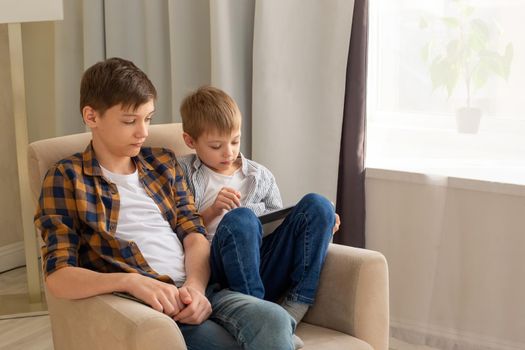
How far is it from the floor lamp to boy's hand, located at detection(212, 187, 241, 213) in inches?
49.8

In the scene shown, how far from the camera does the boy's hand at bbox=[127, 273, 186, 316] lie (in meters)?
1.76

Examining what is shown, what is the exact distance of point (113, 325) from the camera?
5.52 ft

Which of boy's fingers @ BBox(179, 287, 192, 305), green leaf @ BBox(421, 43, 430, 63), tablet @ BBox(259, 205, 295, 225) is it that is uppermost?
green leaf @ BBox(421, 43, 430, 63)

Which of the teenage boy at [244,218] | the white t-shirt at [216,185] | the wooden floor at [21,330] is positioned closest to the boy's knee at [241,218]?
the teenage boy at [244,218]

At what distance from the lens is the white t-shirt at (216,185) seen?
2229mm

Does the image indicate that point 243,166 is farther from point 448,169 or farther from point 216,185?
point 448,169

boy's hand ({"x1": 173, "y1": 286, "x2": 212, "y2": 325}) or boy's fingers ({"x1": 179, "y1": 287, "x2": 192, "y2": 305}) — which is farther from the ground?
boy's fingers ({"x1": 179, "y1": 287, "x2": 192, "y2": 305})

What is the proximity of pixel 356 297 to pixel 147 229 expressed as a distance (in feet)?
1.86

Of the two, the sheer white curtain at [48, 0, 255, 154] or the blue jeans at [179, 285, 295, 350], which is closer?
the blue jeans at [179, 285, 295, 350]

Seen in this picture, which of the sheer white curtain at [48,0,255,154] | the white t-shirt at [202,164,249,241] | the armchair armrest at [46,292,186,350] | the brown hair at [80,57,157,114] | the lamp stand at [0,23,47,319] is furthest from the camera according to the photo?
the lamp stand at [0,23,47,319]

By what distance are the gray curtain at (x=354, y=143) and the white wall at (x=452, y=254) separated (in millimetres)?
50

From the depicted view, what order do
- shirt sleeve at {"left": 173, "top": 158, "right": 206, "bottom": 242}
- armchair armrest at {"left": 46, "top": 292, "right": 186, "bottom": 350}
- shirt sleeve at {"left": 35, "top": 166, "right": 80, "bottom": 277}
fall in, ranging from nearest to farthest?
armchair armrest at {"left": 46, "top": 292, "right": 186, "bottom": 350} → shirt sleeve at {"left": 35, "top": 166, "right": 80, "bottom": 277} → shirt sleeve at {"left": 173, "top": 158, "right": 206, "bottom": 242}

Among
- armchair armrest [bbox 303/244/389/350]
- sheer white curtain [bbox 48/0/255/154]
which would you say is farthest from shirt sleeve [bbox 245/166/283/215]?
sheer white curtain [bbox 48/0/255/154]

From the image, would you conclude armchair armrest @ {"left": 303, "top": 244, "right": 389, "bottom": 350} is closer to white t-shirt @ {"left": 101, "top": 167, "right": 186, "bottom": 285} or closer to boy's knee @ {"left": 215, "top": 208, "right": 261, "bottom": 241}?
boy's knee @ {"left": 215, "top": 208, "right": 261, "bottom": 241}
